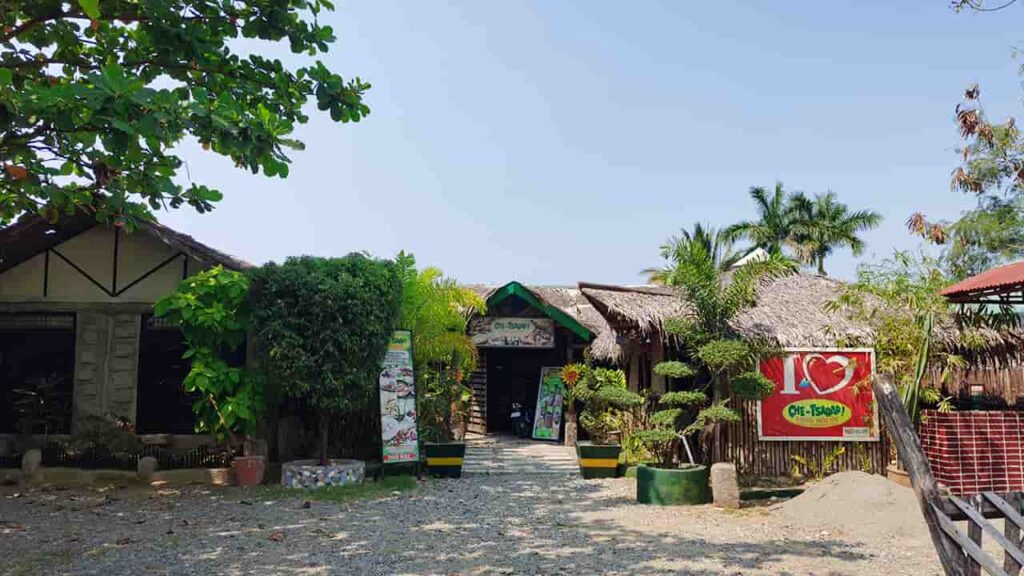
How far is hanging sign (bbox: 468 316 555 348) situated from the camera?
14.9 meters

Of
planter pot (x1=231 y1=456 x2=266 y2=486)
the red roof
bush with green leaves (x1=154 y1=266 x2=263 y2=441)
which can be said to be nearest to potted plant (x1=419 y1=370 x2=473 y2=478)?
planter pot (x1=231 y1=456 x2=266 y2=486)

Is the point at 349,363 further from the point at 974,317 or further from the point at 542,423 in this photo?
the point at 974,317

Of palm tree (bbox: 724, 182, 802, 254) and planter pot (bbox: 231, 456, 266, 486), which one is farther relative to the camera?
palm tree (bbox: 724, 182, 802, 254)

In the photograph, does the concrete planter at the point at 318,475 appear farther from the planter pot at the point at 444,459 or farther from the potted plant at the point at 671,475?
the potted plant at the point at 671,475

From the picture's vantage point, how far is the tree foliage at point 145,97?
4.25 m

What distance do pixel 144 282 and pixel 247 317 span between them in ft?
8.41

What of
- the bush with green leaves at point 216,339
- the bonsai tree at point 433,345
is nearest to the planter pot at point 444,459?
the bonsai tree at point 433,345

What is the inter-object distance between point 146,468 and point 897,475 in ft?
33.1

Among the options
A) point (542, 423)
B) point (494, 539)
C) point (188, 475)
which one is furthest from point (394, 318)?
point (542, 423)

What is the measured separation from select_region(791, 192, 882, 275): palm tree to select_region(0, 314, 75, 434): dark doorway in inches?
974

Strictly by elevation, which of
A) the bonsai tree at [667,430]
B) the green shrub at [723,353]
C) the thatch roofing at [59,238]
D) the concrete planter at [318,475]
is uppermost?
the thatch roofing at [59,238]

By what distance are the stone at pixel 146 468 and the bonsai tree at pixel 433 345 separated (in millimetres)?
3731

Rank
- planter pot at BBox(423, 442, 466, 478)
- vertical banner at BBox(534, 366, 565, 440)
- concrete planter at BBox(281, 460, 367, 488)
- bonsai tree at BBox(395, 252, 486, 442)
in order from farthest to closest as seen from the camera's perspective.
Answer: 1. vertical banner at BBox(534, 366, 565, 440)
2. bonsai tree at BBox(395, 252, 486, 442)
3. planter pot at BBox(423, 442, 466, 478)
4. concrete planter at BBox(281, 460, 367, 488)

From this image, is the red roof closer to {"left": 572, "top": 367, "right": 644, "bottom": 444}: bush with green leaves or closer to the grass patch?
{"left": 572, "top": 367, "right": 644, "bottom": 444}: bush with green leaves
